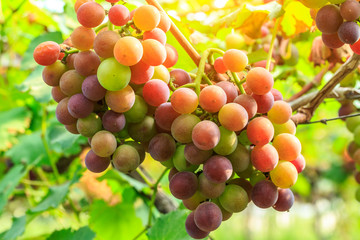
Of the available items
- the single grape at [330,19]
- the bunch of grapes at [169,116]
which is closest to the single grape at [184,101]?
the bunch of grapes at [169,116]

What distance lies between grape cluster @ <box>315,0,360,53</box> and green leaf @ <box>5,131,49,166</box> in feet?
3.03

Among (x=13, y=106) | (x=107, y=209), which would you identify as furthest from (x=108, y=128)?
(x=13, y=106)

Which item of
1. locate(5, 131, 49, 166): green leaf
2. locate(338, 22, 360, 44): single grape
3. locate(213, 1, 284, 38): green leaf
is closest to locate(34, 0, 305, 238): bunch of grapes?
locate(338, 22, 360, 44): single grape

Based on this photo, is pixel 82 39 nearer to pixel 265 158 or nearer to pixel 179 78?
pixel 179 78

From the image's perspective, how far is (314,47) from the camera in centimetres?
83

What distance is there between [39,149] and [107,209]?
0.29m

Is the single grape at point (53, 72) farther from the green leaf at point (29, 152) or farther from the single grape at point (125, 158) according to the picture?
the green leaf at point (29, 152)

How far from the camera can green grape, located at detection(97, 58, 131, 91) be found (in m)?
0.41

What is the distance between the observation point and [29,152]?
3.67ft

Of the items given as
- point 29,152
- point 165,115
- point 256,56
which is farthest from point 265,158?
point 29,152

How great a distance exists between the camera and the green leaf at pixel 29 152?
3.64ft

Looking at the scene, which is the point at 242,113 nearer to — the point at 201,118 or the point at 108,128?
the point at 201,118

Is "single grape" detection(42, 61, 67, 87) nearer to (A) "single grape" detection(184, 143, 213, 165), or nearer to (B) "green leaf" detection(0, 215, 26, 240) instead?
(A) "single grape" detection(184, 143, 213, 165)

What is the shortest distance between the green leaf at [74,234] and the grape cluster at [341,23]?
0.60 meters
